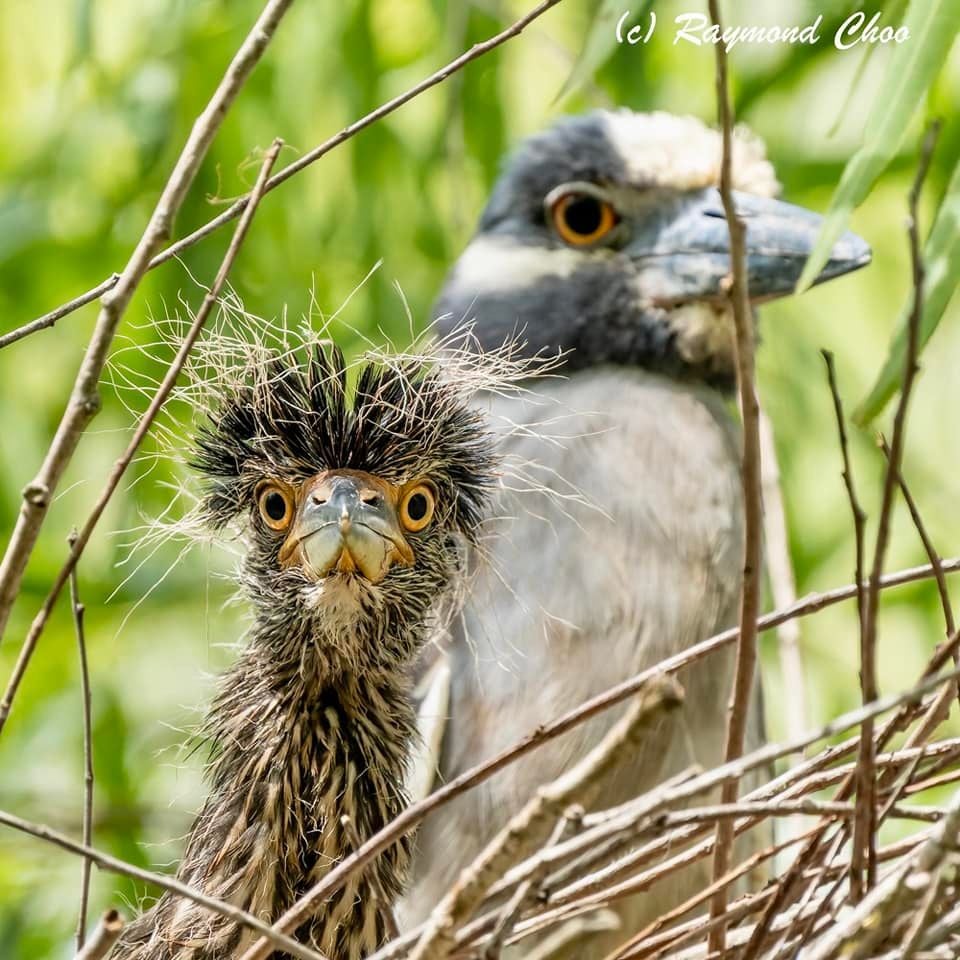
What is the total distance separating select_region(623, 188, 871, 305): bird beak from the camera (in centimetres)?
225

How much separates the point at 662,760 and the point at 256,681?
2.47ft

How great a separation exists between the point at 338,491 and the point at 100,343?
539 mm

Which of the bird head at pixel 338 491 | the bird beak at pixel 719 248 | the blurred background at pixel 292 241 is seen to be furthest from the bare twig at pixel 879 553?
the blurred background at pixel 292 241

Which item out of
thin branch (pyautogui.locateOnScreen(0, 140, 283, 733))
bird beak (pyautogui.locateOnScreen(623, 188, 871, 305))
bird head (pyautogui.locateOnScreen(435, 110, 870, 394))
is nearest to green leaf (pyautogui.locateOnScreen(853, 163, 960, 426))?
thin branch (pyautogui.locateOnScreen(0, 140, 283, 733))

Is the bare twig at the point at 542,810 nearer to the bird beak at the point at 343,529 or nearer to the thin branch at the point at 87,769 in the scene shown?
the thin branch at the point at 87,769

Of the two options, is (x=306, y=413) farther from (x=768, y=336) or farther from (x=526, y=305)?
(x=768, y=336)

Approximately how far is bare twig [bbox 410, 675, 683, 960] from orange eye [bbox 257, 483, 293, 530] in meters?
0.68

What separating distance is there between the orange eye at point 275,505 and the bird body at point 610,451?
0.41 m

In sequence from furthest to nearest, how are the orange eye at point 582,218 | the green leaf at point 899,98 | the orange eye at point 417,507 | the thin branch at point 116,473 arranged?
the orange eye at point 582,218 < the orange eye at point 417,507 < the green leaf at point 899,98 < the thin branch at point 116,473

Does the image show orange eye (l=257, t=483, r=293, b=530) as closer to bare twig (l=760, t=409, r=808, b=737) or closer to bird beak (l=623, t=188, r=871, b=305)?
bare twig (l=760, t=409, r=808, b=737)

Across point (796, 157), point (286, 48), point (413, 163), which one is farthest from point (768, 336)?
point (286, 48)

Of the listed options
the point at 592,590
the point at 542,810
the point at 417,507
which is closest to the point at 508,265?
the point at 592,590

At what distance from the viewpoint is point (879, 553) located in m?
1.12

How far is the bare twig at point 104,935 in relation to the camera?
1073mm
